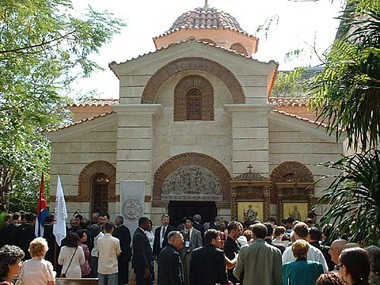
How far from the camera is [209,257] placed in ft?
27.0

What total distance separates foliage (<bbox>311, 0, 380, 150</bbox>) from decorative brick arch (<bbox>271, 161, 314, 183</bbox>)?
771 centimetres

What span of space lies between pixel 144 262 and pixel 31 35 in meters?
5.48

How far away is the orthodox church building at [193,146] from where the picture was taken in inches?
662

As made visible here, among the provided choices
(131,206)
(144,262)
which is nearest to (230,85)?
(131,206)

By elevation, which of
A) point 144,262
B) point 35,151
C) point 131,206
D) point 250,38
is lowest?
point 144,262

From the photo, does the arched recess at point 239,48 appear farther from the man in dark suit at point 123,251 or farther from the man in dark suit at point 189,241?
the man in dark suit at point 123,251

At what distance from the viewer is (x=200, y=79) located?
1788 cm

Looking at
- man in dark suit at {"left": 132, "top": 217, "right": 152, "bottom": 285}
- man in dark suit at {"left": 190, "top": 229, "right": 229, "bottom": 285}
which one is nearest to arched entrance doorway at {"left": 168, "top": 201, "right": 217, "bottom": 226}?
man in dark suit at {"left": 132, "top": 217, "right": 152, "bottom": 285}

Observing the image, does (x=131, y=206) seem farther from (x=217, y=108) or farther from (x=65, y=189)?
(x=217, y=108)

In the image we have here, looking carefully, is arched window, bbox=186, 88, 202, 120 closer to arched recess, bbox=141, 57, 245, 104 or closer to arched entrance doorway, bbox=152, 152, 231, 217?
arched recess, bbox=141, 57, 245, 104

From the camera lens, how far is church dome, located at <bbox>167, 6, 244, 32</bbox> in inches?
933

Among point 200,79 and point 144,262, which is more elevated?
point 200,79

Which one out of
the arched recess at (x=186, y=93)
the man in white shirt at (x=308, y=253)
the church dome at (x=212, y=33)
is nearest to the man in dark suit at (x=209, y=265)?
the man in white shirt at (x=308, y=253)

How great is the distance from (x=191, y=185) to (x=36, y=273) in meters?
10.3
